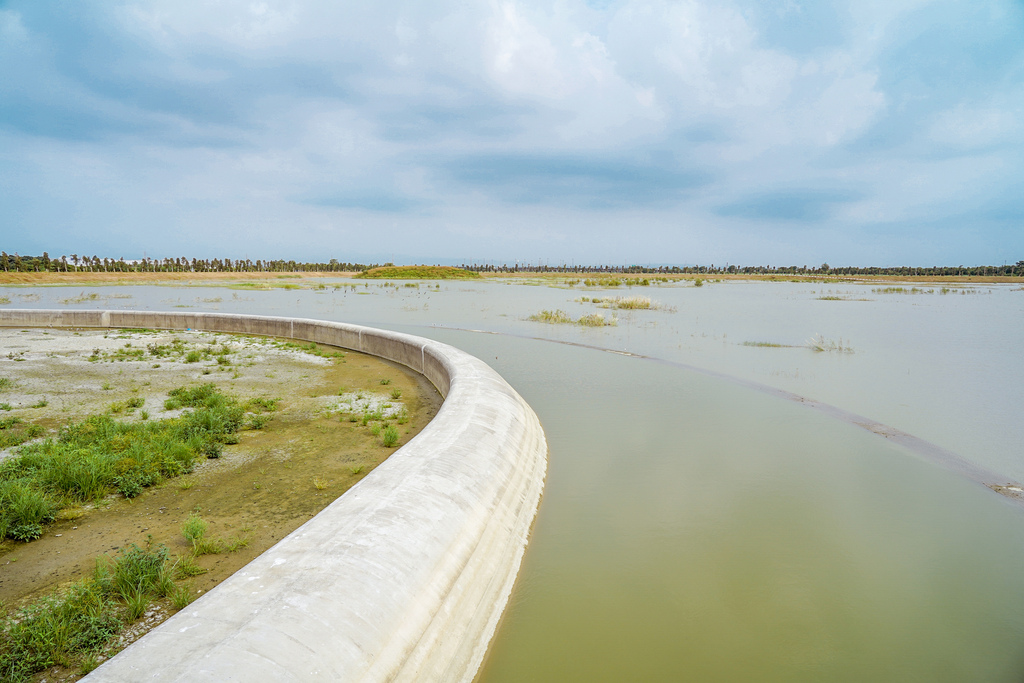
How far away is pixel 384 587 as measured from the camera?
2789mm

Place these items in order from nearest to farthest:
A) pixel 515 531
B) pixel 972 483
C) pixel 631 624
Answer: pixel 631 624 → pixel 515 531 → pixel 972 483

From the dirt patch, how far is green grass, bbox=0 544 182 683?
17 cm

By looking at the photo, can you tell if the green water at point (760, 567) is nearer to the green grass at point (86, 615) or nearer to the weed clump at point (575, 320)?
the green grass at point (86, 615)

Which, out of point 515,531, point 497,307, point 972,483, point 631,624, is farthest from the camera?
point 497,307

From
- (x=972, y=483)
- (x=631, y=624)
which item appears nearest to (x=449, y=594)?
(x=631, y=624)

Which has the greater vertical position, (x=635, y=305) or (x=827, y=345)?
(x=635, y=305)

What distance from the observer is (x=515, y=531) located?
14.9 ft

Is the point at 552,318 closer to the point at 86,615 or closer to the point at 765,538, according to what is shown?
the point at 765,538

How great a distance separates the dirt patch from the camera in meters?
3.86

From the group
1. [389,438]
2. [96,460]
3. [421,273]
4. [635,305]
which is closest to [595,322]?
[635,305]

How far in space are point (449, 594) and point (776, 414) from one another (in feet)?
24.2

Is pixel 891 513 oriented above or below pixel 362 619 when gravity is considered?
below

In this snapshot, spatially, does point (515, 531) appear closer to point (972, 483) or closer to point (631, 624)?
A: point (631, 624)

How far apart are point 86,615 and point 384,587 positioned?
1845mm
